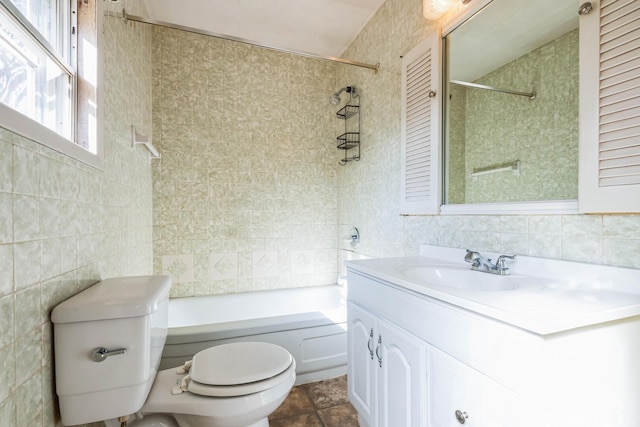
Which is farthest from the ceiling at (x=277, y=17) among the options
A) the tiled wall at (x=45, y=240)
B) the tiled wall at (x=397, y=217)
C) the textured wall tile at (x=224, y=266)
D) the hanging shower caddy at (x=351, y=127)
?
the textured wall tile at (x=224, y=266)

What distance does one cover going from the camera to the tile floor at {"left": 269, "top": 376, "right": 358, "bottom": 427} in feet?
5.40

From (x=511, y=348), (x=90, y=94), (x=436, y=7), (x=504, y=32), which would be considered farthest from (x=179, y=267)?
(x=504, y=32)

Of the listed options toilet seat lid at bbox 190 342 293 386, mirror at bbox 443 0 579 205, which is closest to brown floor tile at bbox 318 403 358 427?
toilet seat lid at bbox 190 342 293 386

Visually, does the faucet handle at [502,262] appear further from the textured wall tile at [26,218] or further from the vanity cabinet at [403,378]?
the textured wall tile at [26,218]

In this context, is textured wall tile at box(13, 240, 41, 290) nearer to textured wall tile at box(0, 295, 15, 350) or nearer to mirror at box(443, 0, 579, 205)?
textured wall tile at box(0, 295, 15, 350)

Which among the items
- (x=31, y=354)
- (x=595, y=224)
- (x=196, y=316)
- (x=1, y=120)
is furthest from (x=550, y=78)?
(x=196, y=316)

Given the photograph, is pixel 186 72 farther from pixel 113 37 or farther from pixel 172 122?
pixel 113 37

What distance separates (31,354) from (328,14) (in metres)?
2.57

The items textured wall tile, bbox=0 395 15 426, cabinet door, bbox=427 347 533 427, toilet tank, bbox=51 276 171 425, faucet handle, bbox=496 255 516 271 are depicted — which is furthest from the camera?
faucet handle, bbox=496 255 516 271

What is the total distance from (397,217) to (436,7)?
1.19 metres

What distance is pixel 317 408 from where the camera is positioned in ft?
5.78

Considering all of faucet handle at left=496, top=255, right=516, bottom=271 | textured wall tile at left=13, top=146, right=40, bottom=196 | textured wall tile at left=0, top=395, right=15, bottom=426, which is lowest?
textured wall tile at left=0, top=395, right=15, bottom=426

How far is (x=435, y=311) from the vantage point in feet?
3.18

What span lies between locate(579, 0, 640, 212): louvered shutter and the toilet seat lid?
1.27m
